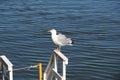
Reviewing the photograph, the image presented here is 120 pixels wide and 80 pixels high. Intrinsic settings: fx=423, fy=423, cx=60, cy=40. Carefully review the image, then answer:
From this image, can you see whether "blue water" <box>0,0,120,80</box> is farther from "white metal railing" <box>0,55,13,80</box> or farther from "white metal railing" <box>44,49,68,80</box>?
"white metal railing" <box>0,55,13,80</box>

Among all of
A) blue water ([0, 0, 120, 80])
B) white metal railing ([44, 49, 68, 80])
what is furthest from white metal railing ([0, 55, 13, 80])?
blue water ([0, 0, 120, 80])

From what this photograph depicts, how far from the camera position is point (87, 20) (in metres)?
27.2

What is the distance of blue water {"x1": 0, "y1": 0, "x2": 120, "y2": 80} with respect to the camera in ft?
60.4

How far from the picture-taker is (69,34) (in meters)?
23.9

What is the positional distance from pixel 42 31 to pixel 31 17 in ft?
12.5

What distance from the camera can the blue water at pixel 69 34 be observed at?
18.4m

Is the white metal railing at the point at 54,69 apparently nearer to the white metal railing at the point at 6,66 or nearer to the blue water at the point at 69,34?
the white metal railing at the point at 6,66

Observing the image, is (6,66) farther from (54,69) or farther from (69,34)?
(69,34)

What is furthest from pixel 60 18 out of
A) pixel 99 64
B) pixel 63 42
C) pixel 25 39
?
pixel 63 42

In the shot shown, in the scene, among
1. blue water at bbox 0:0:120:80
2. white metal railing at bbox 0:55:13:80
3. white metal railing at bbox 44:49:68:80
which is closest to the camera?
white metal railing at bbox 0:55:13:80

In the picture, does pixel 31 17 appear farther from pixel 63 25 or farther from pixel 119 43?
pixel 119 43

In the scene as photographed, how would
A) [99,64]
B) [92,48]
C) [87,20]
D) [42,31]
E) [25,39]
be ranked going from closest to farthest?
1. [99,64]
2. [92,48]
3. [25,39]
4. [42,31]
5. [87,20]

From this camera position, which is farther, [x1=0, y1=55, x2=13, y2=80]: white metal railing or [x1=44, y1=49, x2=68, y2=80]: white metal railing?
[x1=44, y1=49, x2=68, y2=80]: white metal railing

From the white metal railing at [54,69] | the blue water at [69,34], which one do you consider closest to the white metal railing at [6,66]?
the white metal railing at [54,69]
